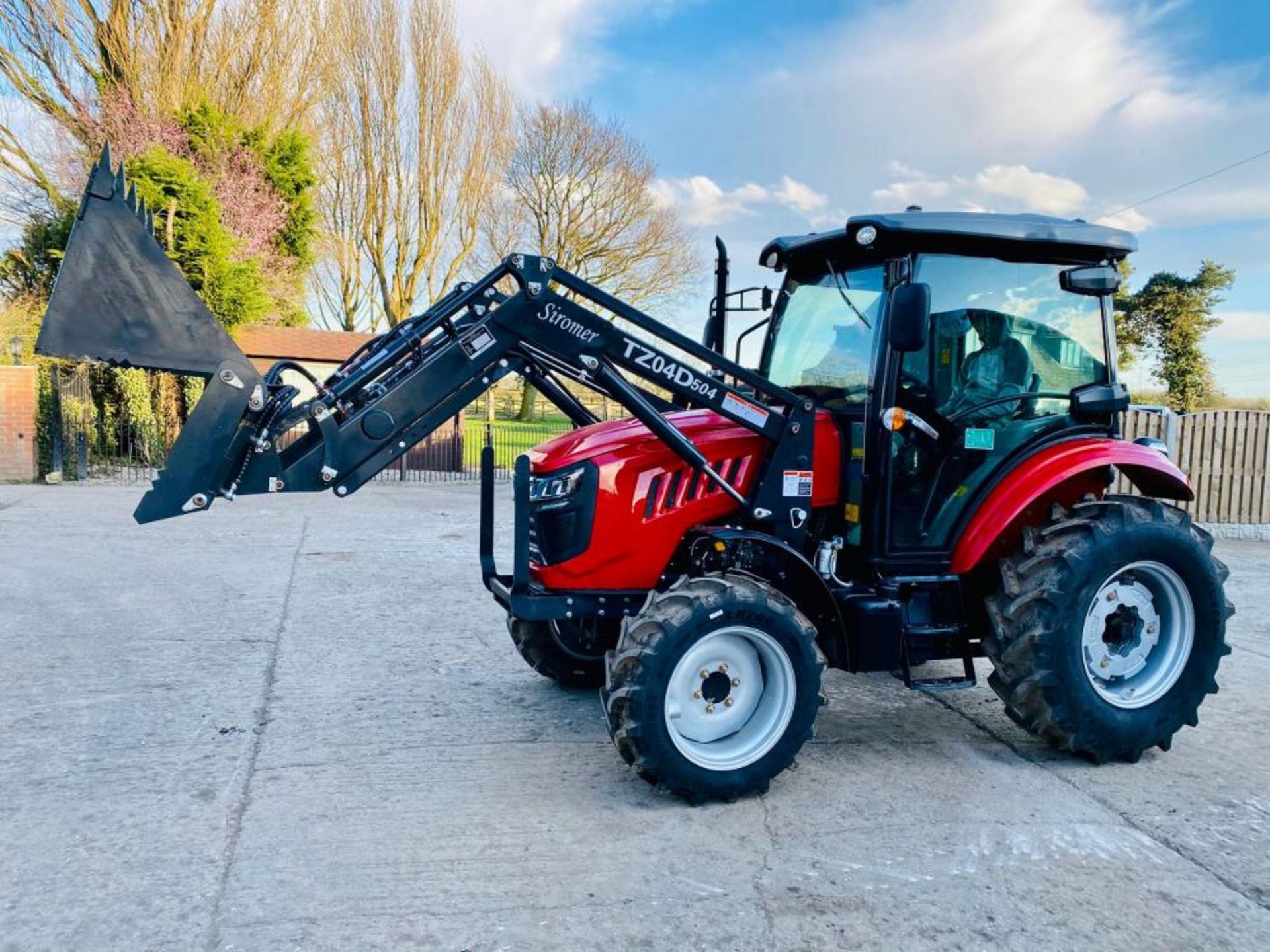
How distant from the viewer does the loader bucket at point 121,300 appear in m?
3.44

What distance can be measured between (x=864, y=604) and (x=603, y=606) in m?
1.17

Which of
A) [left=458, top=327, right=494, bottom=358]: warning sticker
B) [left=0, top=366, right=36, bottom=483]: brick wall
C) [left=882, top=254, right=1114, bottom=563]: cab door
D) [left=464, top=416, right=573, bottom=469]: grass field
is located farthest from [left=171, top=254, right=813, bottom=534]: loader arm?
[left=0, top=366, right=36, bottom=483]: brick wall

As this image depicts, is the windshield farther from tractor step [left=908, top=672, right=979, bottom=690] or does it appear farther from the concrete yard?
the concrete yard

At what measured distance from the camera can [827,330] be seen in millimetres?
4621

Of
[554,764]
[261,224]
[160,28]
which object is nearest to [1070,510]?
[554,764]

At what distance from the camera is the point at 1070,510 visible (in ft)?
14.4

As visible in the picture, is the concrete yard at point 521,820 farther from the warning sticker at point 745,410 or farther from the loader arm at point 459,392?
the warning sticker at point 745,410

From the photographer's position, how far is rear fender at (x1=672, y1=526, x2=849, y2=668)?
13.4 feet

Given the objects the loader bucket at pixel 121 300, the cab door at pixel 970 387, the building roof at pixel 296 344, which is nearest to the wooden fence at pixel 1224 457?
the cab door at pixel 970 387

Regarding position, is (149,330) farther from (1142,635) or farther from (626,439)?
(1142,635)

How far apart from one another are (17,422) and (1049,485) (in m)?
16.0

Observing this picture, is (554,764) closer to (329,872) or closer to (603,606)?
(603,606)

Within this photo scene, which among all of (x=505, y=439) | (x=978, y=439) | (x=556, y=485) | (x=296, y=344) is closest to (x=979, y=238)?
(x=978, y=439)

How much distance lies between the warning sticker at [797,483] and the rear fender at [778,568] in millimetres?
247
